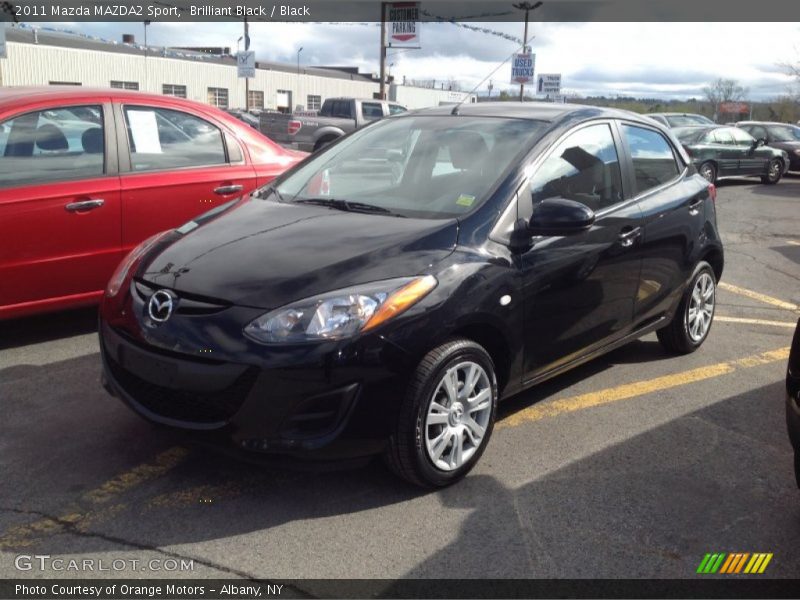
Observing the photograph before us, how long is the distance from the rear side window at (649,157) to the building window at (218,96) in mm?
47282

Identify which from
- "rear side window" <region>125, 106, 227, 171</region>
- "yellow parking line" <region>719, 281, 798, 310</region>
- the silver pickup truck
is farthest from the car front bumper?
the silver pickup truck

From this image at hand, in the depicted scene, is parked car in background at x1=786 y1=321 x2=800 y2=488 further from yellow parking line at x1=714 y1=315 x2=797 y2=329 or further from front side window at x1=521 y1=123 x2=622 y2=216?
yellow parking line at x1=714 y1=315 x2=797 y2=329

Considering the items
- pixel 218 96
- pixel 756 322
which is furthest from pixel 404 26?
pixel 218 96

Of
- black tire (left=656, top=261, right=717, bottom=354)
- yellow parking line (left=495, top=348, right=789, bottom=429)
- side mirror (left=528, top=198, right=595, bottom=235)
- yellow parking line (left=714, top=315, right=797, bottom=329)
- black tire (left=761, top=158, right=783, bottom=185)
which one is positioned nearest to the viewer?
side mirror (left=528, top=198, right=595, bottom=235)

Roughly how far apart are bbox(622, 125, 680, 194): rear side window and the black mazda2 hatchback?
0.08ft

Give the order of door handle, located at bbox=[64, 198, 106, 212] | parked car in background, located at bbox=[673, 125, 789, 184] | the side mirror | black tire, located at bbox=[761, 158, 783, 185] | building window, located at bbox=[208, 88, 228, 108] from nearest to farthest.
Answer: the side mirror
door handle, located at bbox=[64, 198, 106, 212]
parked car in background, located at bbox=[673, 125, 789, 184]
black tire, located at bbox=[761, 158, 783, 185]
building window, located at bbox=[208, 88, 228, 108]

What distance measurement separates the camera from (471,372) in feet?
11.1

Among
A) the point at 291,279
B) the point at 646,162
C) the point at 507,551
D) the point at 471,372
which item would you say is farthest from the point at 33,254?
the point at 646,162

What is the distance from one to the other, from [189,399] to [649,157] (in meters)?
3.28

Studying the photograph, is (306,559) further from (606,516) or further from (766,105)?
(766,105)

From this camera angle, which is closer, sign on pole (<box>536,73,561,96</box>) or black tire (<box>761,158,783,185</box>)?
black tire (<box>761,158,783,185</box>)

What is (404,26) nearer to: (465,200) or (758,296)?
(758,296)

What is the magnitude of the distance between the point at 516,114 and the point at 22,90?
3.38 m

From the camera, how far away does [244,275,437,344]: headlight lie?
9.73ft
